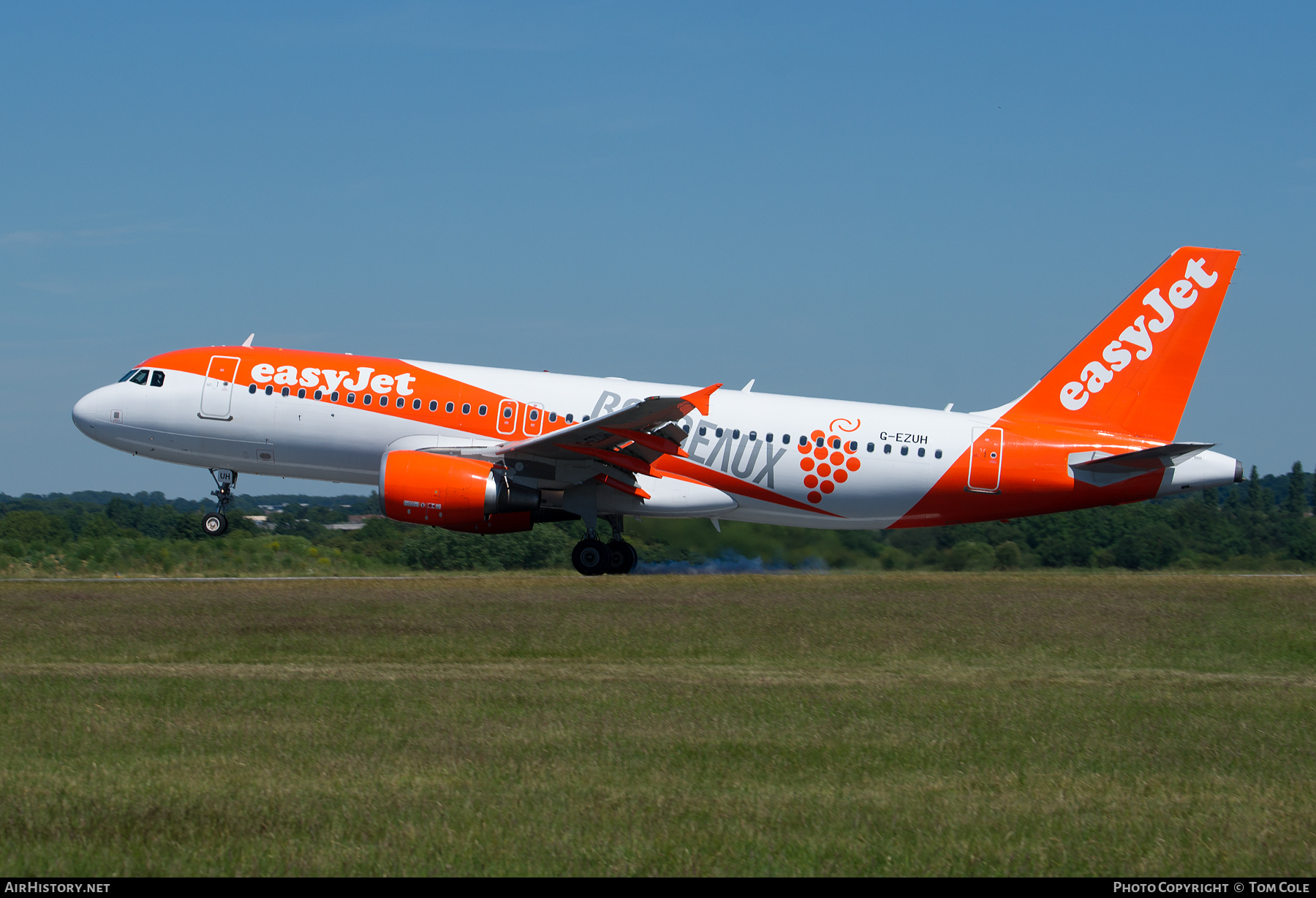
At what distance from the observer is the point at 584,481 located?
2372 centimetres

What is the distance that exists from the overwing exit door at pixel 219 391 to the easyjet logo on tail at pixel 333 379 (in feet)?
1.77

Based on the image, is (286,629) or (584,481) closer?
(286,629)

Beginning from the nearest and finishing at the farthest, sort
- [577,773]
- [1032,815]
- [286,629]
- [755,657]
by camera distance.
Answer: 1. [1032,815]
2. [577,773]
3. [755,657]
4. [286,629]

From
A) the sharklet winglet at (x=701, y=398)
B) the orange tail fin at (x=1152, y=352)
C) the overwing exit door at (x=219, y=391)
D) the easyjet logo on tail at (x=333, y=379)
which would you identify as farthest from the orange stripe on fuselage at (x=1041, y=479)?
the overwing exit door at (x=219, y=391)

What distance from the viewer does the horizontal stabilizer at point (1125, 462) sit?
23.0 metres

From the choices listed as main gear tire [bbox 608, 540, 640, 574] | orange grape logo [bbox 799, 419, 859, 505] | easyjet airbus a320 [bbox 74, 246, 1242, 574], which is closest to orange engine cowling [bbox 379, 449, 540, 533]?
easyjet airbus a320 [bbox 74, 246, 1242, 574]

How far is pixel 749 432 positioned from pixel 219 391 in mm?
10795

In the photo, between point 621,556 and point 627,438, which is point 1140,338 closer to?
point 627,438

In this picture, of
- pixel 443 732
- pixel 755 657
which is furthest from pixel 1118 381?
pixel 443 732

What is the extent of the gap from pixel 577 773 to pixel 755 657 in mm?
6213

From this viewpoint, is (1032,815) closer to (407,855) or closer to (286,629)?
(407,855)

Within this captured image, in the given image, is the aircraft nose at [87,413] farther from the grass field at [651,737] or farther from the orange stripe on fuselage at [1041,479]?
the orange stripe on fuselage at [1041,479]

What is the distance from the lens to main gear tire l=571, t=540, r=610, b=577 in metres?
24.0

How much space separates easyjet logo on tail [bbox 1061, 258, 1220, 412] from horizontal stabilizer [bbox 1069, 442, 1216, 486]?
123 cm
